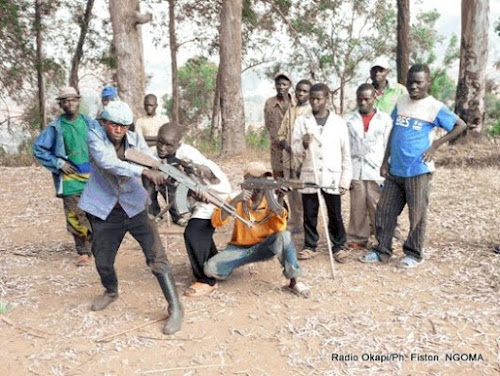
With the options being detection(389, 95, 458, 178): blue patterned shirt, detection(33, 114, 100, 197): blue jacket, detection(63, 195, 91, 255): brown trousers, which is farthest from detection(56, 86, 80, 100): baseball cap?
detection(389, 95, 458, 178): blue patterned shirt

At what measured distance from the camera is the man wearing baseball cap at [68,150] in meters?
4.84

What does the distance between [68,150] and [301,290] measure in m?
2.61

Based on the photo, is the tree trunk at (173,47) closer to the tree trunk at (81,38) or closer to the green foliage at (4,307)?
the tree trunk at (81,38)

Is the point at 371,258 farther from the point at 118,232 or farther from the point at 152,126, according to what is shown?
the point at 152,126

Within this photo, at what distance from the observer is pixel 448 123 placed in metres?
4.40

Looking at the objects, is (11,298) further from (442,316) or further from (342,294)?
(442,316)

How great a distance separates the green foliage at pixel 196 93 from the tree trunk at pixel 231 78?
17.6 meters

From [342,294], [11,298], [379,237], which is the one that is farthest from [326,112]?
[11,298]

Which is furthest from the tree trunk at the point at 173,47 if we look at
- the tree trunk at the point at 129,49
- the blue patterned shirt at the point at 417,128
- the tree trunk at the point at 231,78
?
the blue patterned shirt at the point at 417,128

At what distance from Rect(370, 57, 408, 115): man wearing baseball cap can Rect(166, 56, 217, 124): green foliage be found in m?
23.2

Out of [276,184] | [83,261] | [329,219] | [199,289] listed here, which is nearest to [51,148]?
[83,261]

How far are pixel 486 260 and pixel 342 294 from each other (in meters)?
1.60

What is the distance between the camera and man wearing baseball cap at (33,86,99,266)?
4.84 meters

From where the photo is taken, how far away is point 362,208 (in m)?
5.24
